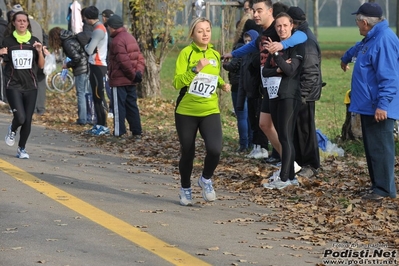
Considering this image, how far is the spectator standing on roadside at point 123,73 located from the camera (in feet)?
49.6

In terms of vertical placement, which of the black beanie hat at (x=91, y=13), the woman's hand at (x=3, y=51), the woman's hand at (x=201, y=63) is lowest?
the woman's hand at (x=3, y=51)

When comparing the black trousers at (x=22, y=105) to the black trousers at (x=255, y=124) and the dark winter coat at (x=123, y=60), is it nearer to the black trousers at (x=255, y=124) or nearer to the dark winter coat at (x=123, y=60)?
the dark winter coat at (x=123, y=60)

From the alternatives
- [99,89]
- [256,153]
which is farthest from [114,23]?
[256,153]

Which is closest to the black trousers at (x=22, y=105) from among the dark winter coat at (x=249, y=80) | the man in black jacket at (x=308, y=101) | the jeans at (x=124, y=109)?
the jeans at (x=124, y=109)

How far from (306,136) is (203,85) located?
253 centimetres

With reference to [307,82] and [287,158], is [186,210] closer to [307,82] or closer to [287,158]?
[287,158]

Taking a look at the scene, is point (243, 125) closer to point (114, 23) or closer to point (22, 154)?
point (114, 23)

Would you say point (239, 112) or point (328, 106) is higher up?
point (239, 112)

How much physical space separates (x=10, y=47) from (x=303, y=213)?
540 cm

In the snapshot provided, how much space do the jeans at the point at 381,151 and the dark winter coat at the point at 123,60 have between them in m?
6.16

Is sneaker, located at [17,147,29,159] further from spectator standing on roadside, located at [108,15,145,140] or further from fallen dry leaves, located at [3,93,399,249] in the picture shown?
spectator standing on roadside, located at [108,15,145,140]

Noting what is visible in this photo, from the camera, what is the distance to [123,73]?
15242mm

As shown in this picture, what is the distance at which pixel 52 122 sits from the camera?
18.3 meters

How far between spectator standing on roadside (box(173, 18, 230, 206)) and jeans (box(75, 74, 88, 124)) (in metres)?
8.24
